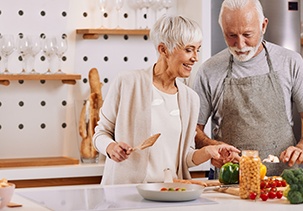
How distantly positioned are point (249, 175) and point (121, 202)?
0.50m

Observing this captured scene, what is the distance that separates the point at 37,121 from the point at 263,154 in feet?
4.91

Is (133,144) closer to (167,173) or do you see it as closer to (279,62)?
(167,173)

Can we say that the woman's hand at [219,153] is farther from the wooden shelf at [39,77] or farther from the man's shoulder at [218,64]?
the wooden shelf at [39,77]

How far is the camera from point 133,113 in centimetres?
312

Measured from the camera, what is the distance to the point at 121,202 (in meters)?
2.43

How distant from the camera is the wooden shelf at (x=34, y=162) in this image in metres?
3.89

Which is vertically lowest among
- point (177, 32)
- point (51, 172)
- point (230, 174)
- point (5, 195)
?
point (51, 172)

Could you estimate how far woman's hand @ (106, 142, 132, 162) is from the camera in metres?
2.90

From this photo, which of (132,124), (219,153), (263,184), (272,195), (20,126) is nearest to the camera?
(272,195)

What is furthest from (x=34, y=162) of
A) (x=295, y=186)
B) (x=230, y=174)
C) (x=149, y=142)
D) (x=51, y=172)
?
(x=295, y=186)

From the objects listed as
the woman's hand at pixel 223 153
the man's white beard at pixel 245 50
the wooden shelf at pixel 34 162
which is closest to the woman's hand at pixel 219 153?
the woman's hand at pixel 223 153

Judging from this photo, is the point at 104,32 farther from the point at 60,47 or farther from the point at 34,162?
the point at 34,162

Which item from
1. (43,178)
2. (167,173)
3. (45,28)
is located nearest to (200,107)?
(167,173)

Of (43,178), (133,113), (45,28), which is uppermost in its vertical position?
(45,28)
